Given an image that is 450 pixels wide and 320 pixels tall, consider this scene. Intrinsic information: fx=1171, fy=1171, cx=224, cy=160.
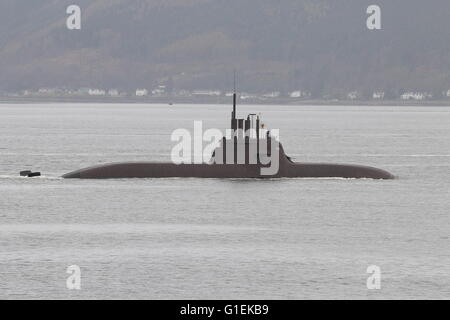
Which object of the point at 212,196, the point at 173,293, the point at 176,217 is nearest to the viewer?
the point at 173,293

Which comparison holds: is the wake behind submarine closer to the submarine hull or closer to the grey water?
the submarine hull

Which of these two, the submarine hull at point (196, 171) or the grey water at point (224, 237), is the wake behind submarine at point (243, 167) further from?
the grey water at point (224, 237)

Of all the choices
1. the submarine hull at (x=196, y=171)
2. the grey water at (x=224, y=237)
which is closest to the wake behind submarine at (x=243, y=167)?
the submarine hull at (x=196, y=171)

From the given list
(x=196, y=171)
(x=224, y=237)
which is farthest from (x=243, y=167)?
(x=224, y=237)

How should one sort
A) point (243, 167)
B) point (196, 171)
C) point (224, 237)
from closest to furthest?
point (224, 237) → point (243, 167) → point (196, 171)

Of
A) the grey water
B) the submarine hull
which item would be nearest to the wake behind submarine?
the submarine hull

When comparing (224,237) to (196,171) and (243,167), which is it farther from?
(196,171)

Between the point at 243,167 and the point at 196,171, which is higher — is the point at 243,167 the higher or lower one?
the higher one
